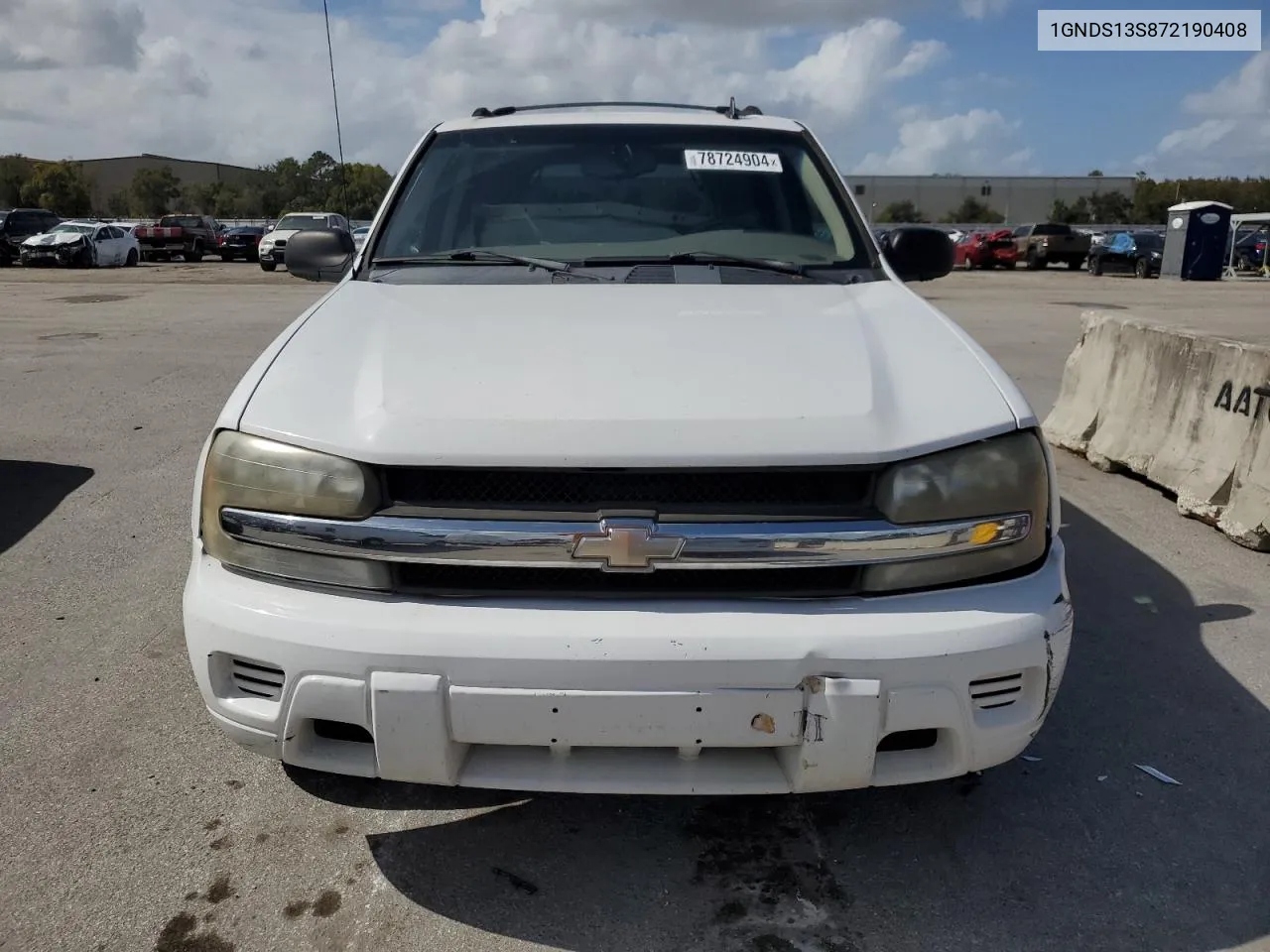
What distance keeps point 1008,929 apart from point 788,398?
4.13 ft

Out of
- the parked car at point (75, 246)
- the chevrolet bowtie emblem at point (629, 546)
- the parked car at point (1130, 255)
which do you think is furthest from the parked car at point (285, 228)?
the chevrolet bowtie emblem at point (629, 546)

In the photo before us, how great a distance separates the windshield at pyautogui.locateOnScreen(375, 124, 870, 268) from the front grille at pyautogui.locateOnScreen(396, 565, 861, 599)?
4.74ft

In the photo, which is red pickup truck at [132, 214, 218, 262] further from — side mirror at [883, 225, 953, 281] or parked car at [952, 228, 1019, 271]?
side mirror at [883, 225, 953, 281]

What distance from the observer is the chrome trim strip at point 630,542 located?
6.49 feet

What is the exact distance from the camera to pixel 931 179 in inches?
3386

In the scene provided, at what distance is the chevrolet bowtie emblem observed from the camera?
197 cm

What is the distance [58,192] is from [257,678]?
8517 centimetres

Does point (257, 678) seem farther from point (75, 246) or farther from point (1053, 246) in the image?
point (1053, 246)

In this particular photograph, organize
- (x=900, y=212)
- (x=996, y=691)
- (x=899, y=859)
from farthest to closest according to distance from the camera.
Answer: (x=900, y=212)
(x=899, y=859)
(x=996, y=691)

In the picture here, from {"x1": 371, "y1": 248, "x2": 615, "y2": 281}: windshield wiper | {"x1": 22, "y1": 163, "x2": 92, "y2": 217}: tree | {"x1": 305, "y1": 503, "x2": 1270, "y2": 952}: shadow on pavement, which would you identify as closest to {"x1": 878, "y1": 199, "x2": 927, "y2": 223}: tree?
{"x1": 22, "y1": 163, "x2": 92, "y2": 217}: tree

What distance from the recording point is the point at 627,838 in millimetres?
2479

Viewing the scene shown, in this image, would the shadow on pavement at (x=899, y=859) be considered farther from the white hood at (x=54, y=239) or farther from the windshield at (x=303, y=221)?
the white hood at (x=54, y=239)

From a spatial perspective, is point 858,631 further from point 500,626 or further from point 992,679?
point 500,626

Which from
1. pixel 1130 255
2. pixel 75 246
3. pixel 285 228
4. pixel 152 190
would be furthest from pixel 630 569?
pixel 152 190
